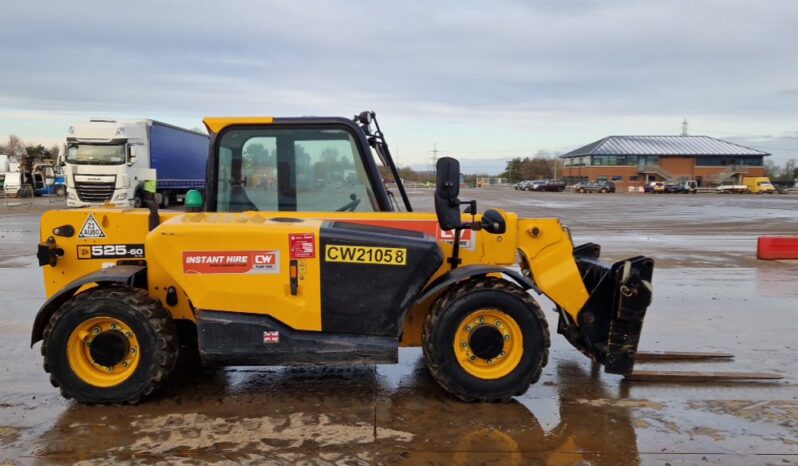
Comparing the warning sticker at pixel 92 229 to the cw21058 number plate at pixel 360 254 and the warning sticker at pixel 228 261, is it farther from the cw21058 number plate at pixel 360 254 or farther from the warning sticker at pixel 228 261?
the cw21058 number plate at pixel 360 254

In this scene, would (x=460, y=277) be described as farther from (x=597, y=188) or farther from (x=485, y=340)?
(x=597, y=188)

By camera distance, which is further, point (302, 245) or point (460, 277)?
point (460, 277)

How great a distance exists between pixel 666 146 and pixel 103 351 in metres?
95.3

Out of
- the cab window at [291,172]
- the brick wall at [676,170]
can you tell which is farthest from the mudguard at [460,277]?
the brick wall at [676,170]

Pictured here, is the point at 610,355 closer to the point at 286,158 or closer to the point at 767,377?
the point at 767,377

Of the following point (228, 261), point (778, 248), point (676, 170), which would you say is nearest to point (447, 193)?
point (228, 261)

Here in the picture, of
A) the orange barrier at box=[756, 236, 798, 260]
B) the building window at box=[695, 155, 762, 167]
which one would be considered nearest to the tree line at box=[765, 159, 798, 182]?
the building window at box=[695, 155, 762, 167]

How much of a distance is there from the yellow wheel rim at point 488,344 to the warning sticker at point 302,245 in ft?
3.82

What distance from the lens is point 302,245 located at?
164 inches

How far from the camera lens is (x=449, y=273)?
4445mm

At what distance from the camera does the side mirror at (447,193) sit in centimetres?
400

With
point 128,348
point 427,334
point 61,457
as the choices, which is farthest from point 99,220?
point 427,334

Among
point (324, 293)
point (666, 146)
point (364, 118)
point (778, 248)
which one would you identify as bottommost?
point (778, 248)

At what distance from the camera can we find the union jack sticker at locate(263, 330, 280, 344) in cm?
420
